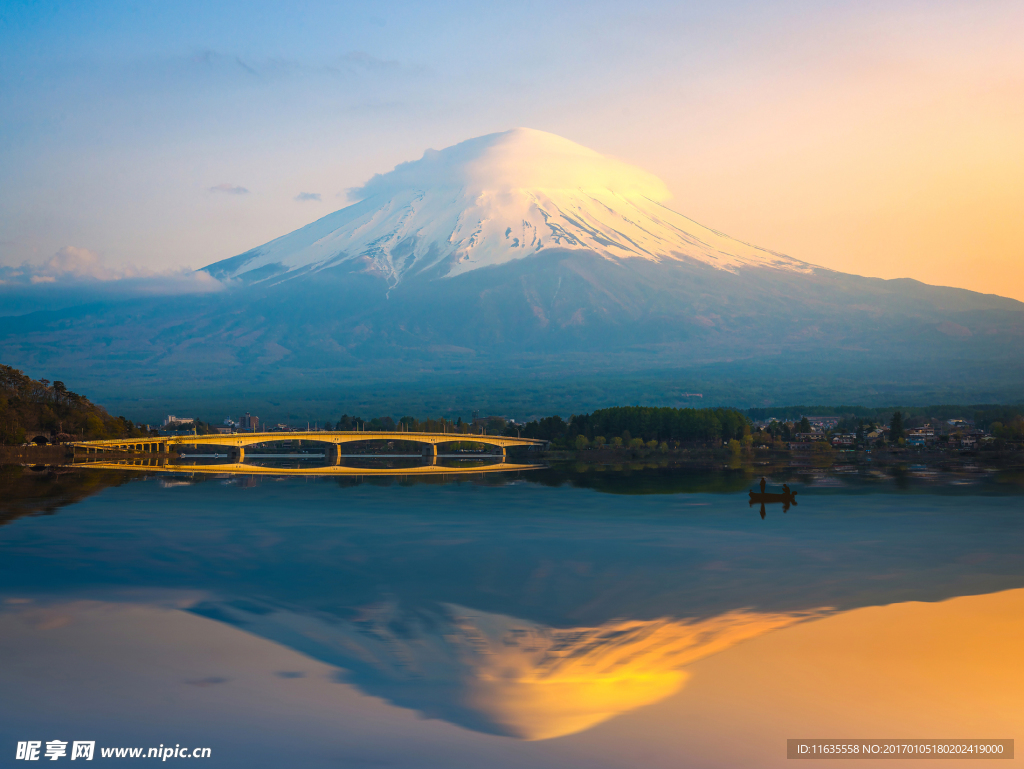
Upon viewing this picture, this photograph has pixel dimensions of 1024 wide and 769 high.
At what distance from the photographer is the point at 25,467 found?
238ft

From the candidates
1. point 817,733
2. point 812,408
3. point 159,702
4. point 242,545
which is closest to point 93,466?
point 242,545

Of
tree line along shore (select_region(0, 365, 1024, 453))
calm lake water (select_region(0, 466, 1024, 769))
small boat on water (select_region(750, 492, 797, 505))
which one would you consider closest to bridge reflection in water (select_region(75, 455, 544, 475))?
tree line along shore (select_region(0, 365, 1024, 453))

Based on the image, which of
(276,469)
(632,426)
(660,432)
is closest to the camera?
(276,469)

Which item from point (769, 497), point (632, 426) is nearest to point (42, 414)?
point (632, 426)

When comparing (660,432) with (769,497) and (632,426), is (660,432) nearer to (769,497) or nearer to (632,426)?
(632,426)

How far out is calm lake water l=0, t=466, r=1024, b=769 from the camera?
16.9 meters

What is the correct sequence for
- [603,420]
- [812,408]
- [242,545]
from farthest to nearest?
[812,408]
[603,420]
[242,545]

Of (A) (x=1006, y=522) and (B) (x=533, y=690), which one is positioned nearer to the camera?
(B) (x=533, y=690)

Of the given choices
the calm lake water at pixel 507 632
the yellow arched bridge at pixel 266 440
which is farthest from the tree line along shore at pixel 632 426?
the calm lake water at pixel 507 632

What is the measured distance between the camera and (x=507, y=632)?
80.0 ft

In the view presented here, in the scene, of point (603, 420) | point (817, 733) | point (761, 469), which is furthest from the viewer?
point (603, 420)

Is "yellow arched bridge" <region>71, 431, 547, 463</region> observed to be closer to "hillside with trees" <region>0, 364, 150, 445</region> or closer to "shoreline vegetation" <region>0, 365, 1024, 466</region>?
"shoreline vegetation" <region>0, 365, 1024, 466</region>

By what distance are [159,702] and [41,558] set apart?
1979cm

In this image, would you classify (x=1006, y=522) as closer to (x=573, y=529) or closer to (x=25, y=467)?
(x=573, y=529)
